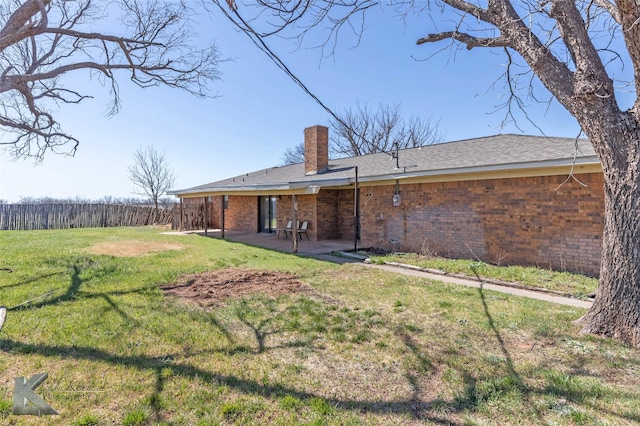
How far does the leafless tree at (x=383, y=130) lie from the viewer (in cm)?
2895

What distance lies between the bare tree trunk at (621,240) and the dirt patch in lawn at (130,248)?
34.6 feet

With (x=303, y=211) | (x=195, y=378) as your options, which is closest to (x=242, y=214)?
(x=303, y=211)

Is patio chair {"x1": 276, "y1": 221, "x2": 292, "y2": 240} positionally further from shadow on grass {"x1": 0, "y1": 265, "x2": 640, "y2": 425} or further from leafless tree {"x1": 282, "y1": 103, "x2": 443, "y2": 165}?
leafless tree {"x1": 282, "y1": 103, "x2": 443, "y2": 165}

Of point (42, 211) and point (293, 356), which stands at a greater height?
point (42, 211)

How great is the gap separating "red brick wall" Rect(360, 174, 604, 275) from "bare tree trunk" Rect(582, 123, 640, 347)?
11.8ft

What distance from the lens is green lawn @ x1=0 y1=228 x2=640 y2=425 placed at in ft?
8.46

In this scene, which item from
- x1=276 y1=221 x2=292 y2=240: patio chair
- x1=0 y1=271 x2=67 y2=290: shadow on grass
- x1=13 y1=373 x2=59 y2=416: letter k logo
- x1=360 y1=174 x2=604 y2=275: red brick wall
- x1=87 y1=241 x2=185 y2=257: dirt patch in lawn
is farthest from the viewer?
x1=276 y1=221 x2=292 y2=240: patio chair

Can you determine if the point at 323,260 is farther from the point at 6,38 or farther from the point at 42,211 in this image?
the point at 42,211

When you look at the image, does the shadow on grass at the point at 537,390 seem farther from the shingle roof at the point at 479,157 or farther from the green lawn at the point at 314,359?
the shingle roof at the point at 479,157

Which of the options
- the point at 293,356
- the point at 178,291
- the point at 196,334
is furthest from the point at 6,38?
the point at 293,356

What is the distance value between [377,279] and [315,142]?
29.2 feet

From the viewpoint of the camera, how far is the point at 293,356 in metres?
3.53

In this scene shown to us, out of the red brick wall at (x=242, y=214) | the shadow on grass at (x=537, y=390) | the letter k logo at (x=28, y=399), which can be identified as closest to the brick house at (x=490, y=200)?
the shadow on grass at (x=537, y=390)

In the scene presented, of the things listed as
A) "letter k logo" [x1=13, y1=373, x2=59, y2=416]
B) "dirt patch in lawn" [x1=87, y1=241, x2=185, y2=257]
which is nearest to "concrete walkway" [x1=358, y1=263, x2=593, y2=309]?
"letter k logo" [x1=13, y1=373, x2=59, y2=416]
